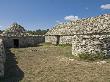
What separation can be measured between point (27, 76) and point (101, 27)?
1551cm

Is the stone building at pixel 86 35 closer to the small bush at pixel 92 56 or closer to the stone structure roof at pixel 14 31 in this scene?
the small bush at pixel 92 56

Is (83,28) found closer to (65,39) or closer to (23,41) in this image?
(65,39)

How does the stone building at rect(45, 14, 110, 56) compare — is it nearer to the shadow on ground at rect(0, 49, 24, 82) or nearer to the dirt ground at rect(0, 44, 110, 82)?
the dirt ground at rect(0, 44, 110, 82)

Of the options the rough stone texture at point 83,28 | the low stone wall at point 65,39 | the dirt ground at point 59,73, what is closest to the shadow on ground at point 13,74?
the dirt ground at point 59,73

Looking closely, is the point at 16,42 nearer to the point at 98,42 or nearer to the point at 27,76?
the point at 98,42

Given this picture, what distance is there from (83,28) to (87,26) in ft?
2.15

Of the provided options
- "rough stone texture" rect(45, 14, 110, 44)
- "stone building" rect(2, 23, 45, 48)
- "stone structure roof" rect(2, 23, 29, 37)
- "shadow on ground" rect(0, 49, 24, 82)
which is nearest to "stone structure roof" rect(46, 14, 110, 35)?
"rough stone texture" rect(45, 14, 110, 44)

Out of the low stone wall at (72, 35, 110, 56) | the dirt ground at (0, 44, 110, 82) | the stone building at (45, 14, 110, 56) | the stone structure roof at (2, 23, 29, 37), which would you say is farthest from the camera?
the stone structure roof at (2, 23, 29, 37)

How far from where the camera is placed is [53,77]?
1252cm

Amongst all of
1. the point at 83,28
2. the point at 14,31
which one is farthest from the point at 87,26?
the point at 14,31

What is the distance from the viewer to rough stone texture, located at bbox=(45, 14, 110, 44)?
25.9 metres

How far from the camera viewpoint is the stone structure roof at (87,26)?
25891mm

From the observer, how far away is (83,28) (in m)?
29.7

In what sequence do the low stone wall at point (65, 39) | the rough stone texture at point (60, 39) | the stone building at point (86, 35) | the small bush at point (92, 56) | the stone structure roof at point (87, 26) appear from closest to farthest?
the small bush at point (92, 56)
the stone building at point (86, 35)
the stone structure roof at point (87, 26)
the low stone wall at point (65, 39)
the rough stone texture at point (60, 39)
